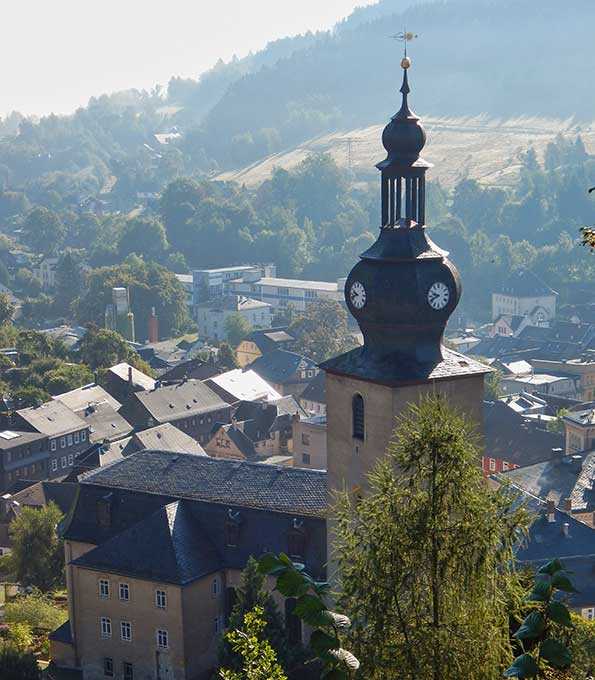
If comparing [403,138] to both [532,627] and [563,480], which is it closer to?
[532,627]

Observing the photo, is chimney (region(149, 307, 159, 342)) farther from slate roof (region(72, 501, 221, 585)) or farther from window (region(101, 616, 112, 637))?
Result: window (region(101, 616, 112, 637))

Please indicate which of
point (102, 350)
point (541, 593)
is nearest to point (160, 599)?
point (541, 593)

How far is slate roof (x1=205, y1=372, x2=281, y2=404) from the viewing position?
86000 millimetres

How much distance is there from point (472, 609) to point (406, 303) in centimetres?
1340

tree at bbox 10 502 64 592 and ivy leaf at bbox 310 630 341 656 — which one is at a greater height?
ivy leaf at bbox 310 630 341 656

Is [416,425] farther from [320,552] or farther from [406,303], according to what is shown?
[320,552]

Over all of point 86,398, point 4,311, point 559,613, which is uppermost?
point 559,613

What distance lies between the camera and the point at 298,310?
5359 inches

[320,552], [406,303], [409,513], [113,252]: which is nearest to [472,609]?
[409,513]

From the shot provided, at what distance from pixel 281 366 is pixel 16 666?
211 ft

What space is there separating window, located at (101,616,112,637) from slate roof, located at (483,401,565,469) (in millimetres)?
35652

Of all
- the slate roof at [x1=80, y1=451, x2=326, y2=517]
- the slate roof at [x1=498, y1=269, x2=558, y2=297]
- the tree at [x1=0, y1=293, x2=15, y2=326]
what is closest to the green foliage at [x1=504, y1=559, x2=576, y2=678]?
the slate roof at [x1=80, y1=451, x2=326, y2=517]

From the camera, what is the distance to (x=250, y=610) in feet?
105

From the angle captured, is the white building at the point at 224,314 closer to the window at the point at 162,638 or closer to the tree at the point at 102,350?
the tree at the point at 102,350
